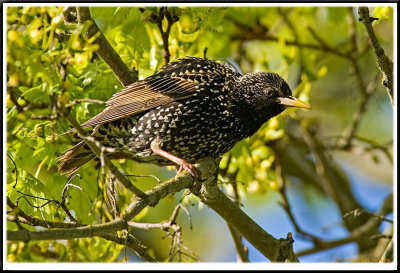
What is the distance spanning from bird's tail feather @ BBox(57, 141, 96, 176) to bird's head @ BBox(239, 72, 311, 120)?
52.7 inches

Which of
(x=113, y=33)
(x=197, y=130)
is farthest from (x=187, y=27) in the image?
(x=197, y=130)

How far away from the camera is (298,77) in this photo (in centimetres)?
741

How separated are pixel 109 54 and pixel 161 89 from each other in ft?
1.92

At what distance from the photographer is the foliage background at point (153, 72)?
3.56m

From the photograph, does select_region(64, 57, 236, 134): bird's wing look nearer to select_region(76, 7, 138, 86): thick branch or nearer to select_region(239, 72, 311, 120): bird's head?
select_region(76, 7, 138, 86): thick branch

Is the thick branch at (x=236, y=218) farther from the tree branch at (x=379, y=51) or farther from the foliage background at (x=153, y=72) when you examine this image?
the tree branch at (x=379, y=51)

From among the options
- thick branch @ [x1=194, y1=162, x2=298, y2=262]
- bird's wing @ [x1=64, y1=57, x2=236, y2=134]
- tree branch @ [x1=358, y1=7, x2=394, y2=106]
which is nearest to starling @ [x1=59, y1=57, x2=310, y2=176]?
bird's wing @ [x1=64, y1=57, x2=236, y2=134]

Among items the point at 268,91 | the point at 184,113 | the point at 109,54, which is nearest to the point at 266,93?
the point at 268,91

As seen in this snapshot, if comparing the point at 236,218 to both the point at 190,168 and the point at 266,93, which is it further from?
the point at 266,93

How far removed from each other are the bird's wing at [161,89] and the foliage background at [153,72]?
0.19 m

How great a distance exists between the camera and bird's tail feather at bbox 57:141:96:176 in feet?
16.8

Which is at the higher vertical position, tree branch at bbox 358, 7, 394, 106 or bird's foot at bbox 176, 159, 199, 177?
tree branch at bbox 358, 7, 394, 106

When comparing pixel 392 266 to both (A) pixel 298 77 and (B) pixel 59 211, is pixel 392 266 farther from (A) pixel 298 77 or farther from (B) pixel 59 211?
(A) pixel 298 77

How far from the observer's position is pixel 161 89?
511 cm
